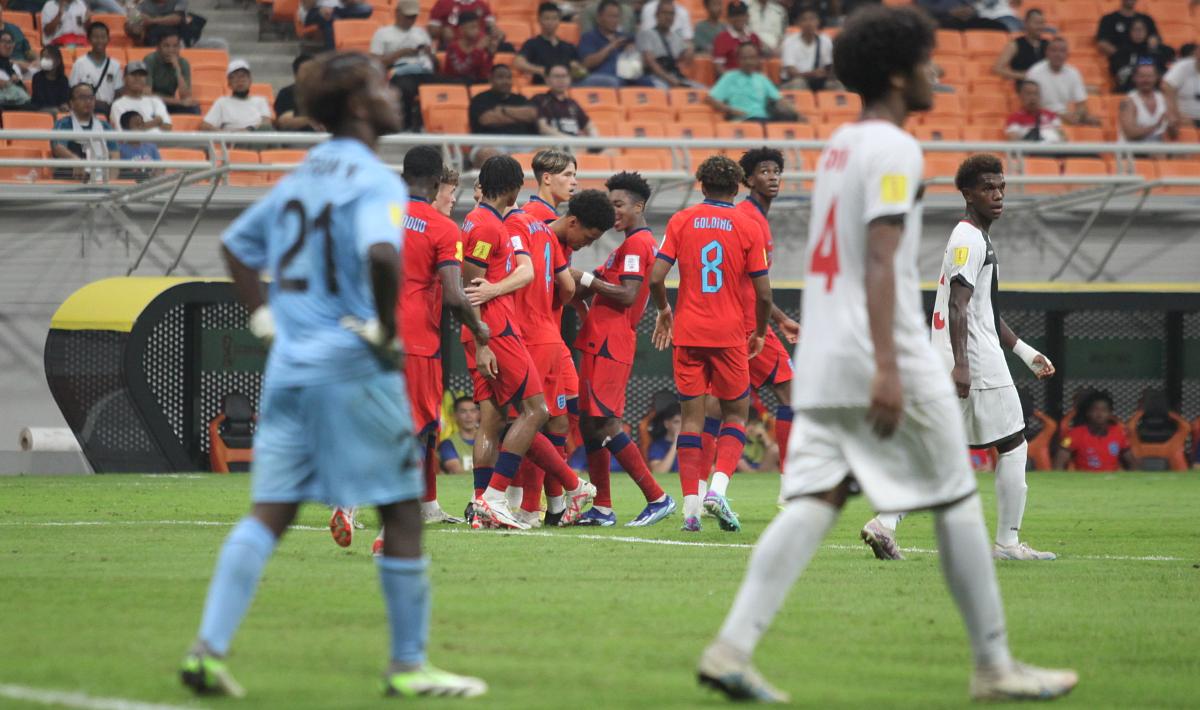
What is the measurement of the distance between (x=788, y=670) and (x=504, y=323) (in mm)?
5314

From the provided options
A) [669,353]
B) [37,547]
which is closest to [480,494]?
[37,547]

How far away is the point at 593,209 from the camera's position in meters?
11.1

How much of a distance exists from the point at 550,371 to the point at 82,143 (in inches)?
336

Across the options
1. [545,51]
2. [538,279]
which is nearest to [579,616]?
[538,279]

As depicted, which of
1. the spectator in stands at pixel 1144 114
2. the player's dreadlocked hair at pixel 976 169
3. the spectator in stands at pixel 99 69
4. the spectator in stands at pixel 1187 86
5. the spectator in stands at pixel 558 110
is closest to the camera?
the player's dreadlocked hair at pixel 976 169

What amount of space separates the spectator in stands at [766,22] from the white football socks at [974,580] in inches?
752

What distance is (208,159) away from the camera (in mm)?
18422

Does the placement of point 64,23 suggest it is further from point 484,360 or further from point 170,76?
point 484,360

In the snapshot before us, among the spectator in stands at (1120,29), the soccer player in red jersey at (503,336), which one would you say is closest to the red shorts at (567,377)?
the soccer player in red jersey at (503,336)

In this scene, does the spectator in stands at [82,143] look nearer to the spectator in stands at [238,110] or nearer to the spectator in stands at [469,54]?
the spectator in stands at [238,110]

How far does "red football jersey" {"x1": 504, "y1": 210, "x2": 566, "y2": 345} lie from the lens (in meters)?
10.7

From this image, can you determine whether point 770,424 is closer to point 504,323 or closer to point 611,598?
point 504,323

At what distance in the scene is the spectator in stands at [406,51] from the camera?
20141 millimetres

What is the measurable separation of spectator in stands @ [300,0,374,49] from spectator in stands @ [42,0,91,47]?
2.81 meters
